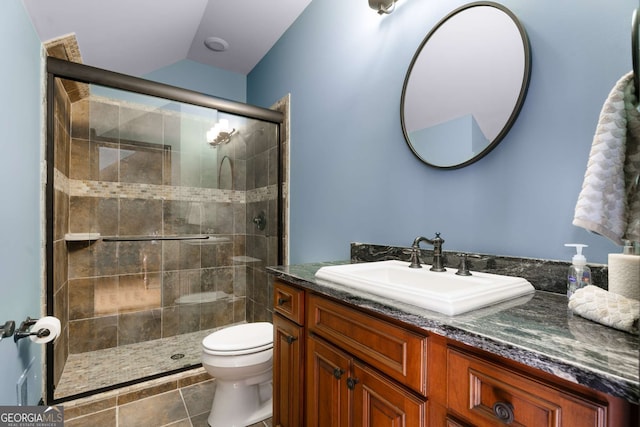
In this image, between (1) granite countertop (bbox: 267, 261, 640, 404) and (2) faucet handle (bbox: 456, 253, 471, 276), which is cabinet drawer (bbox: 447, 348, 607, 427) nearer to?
(1) granite countertop (bbox: 267, 261, 640, 404)

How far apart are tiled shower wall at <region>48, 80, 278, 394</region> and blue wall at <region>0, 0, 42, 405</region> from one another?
0.69 meters

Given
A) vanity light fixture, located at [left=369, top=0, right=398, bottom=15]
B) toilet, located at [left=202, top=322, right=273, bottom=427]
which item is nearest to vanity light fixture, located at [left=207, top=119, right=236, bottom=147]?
vanity light fixture, located at [left=369, top=0, right=398, bottom=15]

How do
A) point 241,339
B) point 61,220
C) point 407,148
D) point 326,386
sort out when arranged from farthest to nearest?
point 61,220 → point 241,339 → point 407,148 → point 326,386

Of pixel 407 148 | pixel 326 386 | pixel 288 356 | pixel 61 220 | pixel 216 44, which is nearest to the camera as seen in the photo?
pixel 326 386

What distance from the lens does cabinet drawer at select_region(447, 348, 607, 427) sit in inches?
19.6

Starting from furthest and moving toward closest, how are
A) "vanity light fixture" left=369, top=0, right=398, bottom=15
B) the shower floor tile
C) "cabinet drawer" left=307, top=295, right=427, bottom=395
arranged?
the shower floor tile, "vanity light fixture" left=369, top=0, right=398, bottom=15, "cabinet drawer" left=307, top=295, right=427, bottom=395

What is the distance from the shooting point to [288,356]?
130cm

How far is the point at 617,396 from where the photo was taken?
432mm

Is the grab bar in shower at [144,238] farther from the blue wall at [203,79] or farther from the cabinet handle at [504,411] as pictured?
the cabinet handle at [504,411]

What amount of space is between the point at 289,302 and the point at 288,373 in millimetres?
304

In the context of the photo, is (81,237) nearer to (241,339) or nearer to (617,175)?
(241,339)

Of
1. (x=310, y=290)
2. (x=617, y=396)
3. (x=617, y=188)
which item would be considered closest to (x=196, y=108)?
(x=310, y=290)

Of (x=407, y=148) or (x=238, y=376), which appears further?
(x=238, y=376)

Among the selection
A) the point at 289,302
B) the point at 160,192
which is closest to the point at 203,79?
the point at 160,192
